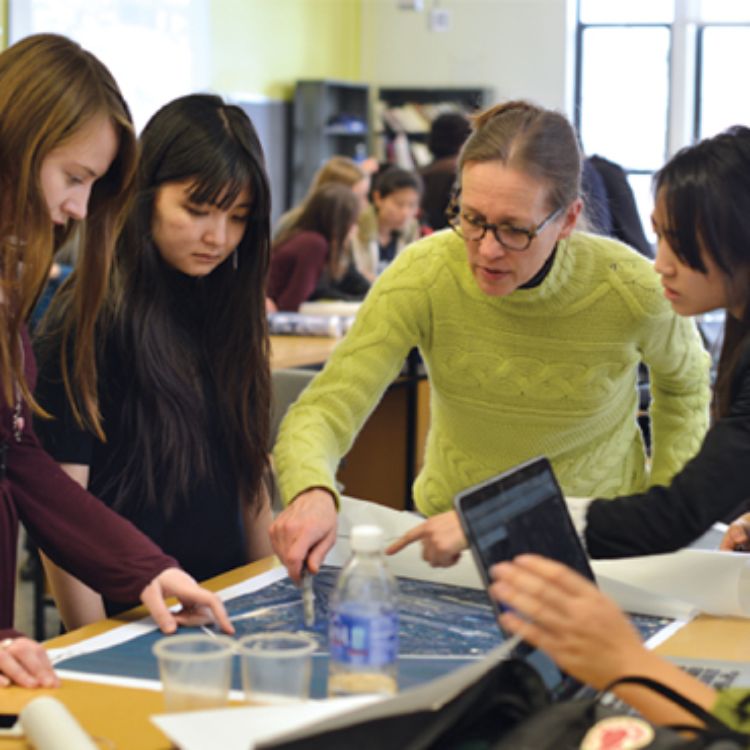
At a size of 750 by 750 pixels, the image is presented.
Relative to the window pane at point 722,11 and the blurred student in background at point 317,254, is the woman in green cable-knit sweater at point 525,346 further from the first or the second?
the window pane at point 722,11

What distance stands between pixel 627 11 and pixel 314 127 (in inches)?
98.5

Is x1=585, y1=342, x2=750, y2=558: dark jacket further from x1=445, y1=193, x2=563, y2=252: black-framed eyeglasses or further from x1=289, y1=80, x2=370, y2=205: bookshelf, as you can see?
x1=289, y1=80, x2=370, y2=205: bookshelf

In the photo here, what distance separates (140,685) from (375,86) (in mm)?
9105

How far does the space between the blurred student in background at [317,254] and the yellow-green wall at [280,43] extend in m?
2.65

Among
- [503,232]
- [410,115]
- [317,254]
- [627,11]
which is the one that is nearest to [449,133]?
[317,254]

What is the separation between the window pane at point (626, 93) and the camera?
31.2 ft

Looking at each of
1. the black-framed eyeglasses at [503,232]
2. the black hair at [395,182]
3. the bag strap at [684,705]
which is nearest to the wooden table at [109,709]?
the bag strap at [684,705]

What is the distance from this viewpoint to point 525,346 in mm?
2078

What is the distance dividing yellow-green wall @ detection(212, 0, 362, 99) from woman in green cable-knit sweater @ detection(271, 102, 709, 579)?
21.9 feet

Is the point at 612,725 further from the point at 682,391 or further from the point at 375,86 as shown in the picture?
the point at 375,86

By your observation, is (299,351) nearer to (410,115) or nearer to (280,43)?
(280,43)

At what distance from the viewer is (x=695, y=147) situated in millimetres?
1771

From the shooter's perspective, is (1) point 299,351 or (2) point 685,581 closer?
(2) point 685,581

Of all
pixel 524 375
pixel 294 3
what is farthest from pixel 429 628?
pixel 294 3
